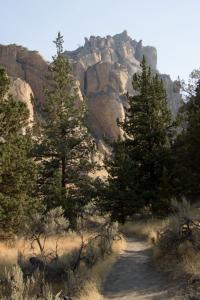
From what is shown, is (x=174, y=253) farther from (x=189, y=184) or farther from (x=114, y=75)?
(x=114, y=75)

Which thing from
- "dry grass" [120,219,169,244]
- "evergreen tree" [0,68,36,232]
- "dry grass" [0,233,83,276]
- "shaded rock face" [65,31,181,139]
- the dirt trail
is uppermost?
"shaded rock face" [65,31,181,139]

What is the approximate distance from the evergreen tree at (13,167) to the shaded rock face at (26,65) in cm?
6464

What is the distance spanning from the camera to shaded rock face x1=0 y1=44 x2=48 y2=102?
8756 cm

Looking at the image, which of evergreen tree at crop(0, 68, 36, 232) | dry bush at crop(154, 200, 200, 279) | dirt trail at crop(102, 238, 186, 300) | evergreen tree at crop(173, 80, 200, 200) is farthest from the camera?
evergreen tree at crop(173, 80, 200, 200)

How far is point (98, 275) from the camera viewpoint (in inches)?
590

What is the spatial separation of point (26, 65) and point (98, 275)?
260 ft

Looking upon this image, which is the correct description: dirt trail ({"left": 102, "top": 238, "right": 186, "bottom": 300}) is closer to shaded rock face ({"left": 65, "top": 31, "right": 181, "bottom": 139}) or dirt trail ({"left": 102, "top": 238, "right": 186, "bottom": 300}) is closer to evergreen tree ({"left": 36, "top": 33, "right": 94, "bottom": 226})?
evergreen tree ({"left": 36, "top": 33, "right": 94, "bottom": 226})

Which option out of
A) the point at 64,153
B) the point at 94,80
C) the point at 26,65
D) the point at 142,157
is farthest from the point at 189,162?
the point at 94,80

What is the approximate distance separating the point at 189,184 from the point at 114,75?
2957 inches

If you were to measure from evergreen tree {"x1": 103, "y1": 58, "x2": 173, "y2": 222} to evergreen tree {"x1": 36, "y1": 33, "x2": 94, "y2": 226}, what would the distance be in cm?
186

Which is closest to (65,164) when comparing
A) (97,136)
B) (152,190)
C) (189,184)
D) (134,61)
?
(152,190)

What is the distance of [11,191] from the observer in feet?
75.0

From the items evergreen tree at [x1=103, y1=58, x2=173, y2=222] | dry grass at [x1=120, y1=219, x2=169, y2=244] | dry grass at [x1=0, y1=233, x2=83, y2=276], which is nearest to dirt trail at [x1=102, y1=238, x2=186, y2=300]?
dry grass at [x1=0, y1=233, x2=83, y2=276]

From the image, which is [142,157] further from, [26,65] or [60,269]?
[26,65]
